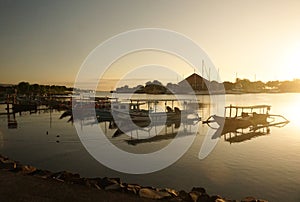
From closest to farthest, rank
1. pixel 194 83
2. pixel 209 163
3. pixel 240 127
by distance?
pixel 209 163 → pixel 240 127 → pixel 194 83

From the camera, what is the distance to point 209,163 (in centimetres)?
1457

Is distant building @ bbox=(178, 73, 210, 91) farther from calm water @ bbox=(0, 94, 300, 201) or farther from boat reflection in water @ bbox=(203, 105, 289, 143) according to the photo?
calm water @ bbox=(0, 94, 300, 201)

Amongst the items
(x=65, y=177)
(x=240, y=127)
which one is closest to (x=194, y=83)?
(x=240, y=127)

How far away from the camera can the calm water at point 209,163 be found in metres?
11.0

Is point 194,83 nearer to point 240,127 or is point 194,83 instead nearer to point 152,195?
point 240,127

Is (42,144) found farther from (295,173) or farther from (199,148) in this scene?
(295,173)

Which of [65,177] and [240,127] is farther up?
[65,177]

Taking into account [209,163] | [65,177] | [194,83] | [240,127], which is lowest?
[209,163]

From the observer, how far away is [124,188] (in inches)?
302

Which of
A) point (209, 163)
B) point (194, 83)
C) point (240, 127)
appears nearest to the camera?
point (209, 163)

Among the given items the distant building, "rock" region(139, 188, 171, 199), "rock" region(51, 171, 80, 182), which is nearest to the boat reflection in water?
"rock" region(139, 188, 171, 199)

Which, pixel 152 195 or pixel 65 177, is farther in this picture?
pixel 65 177

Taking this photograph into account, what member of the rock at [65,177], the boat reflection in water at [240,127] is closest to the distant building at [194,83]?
the boat reflection in water at [240,127]

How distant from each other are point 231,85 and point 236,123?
16156 cm
